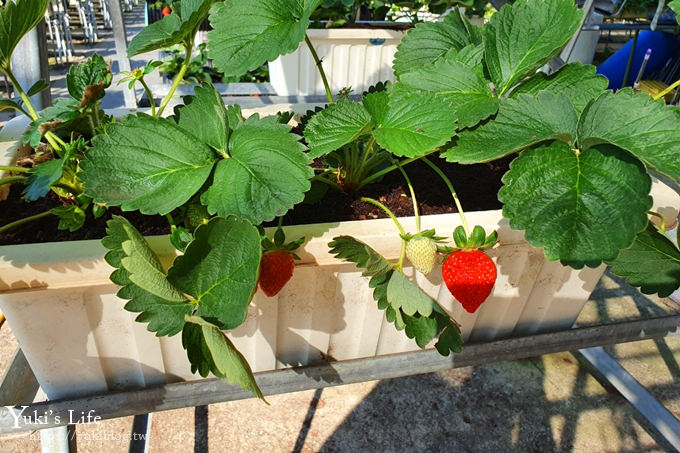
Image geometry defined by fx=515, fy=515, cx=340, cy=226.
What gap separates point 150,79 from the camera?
2.88 m

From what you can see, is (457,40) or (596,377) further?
(596,377)

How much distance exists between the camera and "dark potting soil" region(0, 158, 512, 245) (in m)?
0.48

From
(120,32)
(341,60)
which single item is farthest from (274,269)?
(341,60)

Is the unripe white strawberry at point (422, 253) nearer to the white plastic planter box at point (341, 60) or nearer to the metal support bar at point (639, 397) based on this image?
the metal support bar at point (639, 397)

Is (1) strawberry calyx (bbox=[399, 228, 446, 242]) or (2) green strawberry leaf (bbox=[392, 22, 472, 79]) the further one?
(2) green strawberry leaf (bbox=[392, 22, 472, 79])

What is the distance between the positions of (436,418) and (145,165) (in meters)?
→ 0.99

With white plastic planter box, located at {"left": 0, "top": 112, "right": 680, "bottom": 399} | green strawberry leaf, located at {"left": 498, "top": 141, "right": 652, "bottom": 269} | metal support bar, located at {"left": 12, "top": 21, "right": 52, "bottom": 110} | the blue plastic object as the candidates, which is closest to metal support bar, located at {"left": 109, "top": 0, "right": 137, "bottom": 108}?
metal support bar, located at {"left": 12, "top": 21, "right": 52, "bottom": 110}

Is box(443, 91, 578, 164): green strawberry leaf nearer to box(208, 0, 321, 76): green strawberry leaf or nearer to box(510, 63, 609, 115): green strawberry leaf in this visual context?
box(510, 63, 609, 115): green strawberry leaf

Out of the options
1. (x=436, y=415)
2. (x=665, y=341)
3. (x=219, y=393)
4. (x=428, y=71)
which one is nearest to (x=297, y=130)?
(x=428, y=71)

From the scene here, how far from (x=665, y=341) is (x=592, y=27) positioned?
1.25m

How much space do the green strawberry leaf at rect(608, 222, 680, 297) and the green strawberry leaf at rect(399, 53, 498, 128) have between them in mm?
191

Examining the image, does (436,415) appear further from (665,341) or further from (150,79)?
(150,79)

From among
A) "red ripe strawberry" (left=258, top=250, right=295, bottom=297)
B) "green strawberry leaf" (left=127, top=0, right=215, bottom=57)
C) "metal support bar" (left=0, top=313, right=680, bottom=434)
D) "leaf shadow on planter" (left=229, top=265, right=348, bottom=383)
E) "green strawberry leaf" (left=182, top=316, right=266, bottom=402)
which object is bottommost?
"metal support bar" (left=0, top=313, right=680, bottom=434)

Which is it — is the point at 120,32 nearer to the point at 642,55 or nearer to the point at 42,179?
the point at 42,179
